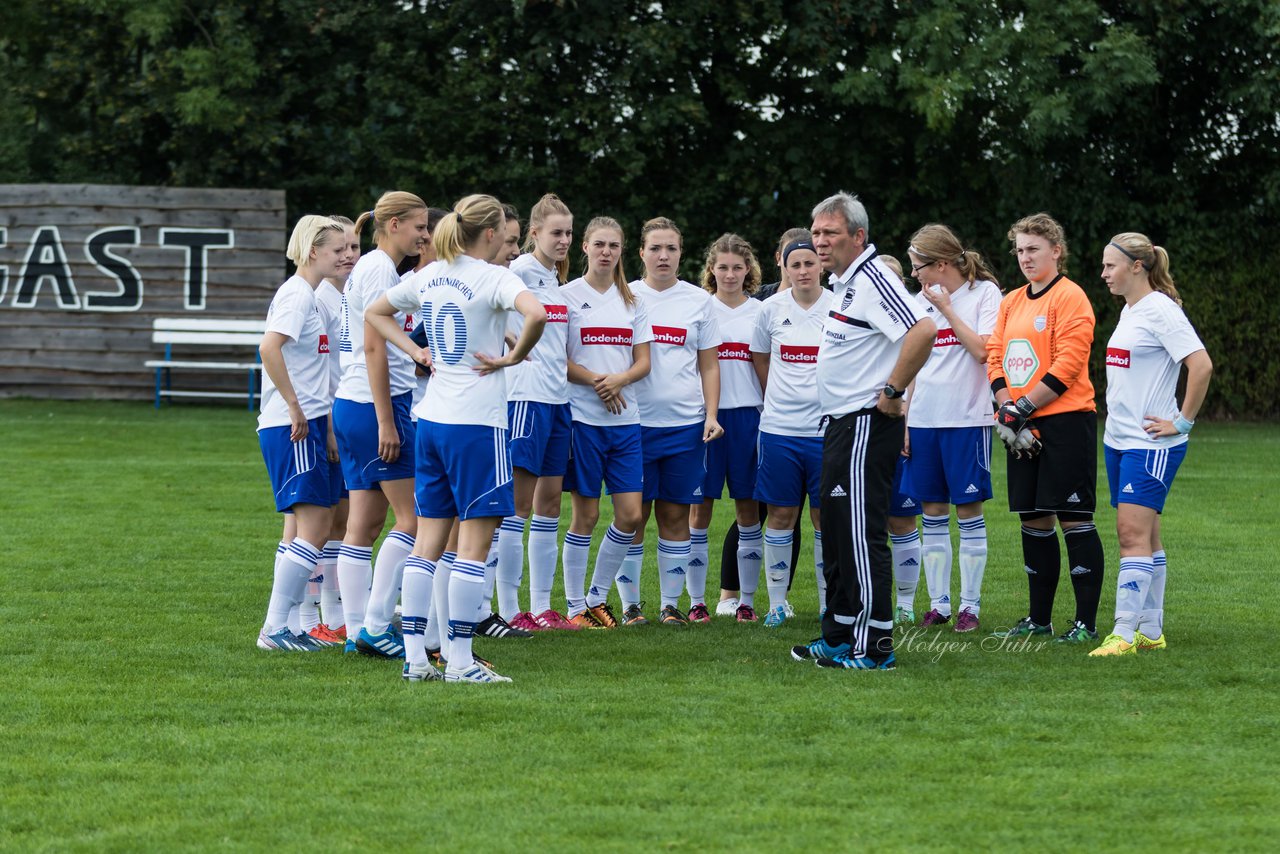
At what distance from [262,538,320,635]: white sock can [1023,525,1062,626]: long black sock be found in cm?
324

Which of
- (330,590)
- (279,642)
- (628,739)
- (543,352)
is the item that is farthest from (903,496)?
(279,642)

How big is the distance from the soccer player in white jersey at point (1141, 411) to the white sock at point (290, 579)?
338 centimetres

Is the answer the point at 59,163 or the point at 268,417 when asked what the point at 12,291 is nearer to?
the point at 59,163

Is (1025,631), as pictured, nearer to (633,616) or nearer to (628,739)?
(633,616)

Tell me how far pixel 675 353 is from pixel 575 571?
1187mm

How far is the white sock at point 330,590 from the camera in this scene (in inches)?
285

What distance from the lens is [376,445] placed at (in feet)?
21.4

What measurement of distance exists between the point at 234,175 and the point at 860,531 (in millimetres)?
17638

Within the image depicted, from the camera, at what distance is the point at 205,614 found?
7633 millimetres

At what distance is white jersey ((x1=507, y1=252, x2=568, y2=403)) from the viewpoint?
7207mm

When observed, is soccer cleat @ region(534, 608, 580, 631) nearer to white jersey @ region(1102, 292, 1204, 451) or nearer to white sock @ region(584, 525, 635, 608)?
white sock @ region(584, 525, 635, 608)

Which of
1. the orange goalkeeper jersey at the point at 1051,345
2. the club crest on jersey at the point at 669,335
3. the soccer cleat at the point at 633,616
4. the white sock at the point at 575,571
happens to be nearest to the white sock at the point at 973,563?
the orange goalkeeper jersey at the point at 1051,345

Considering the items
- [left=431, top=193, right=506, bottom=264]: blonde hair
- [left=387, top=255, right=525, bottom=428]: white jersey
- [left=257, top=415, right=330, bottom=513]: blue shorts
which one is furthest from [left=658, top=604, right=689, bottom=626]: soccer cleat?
[left=431, top=193, right=506, bottom=264]: blonde hair

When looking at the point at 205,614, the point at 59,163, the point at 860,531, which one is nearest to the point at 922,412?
the point at 860,531
